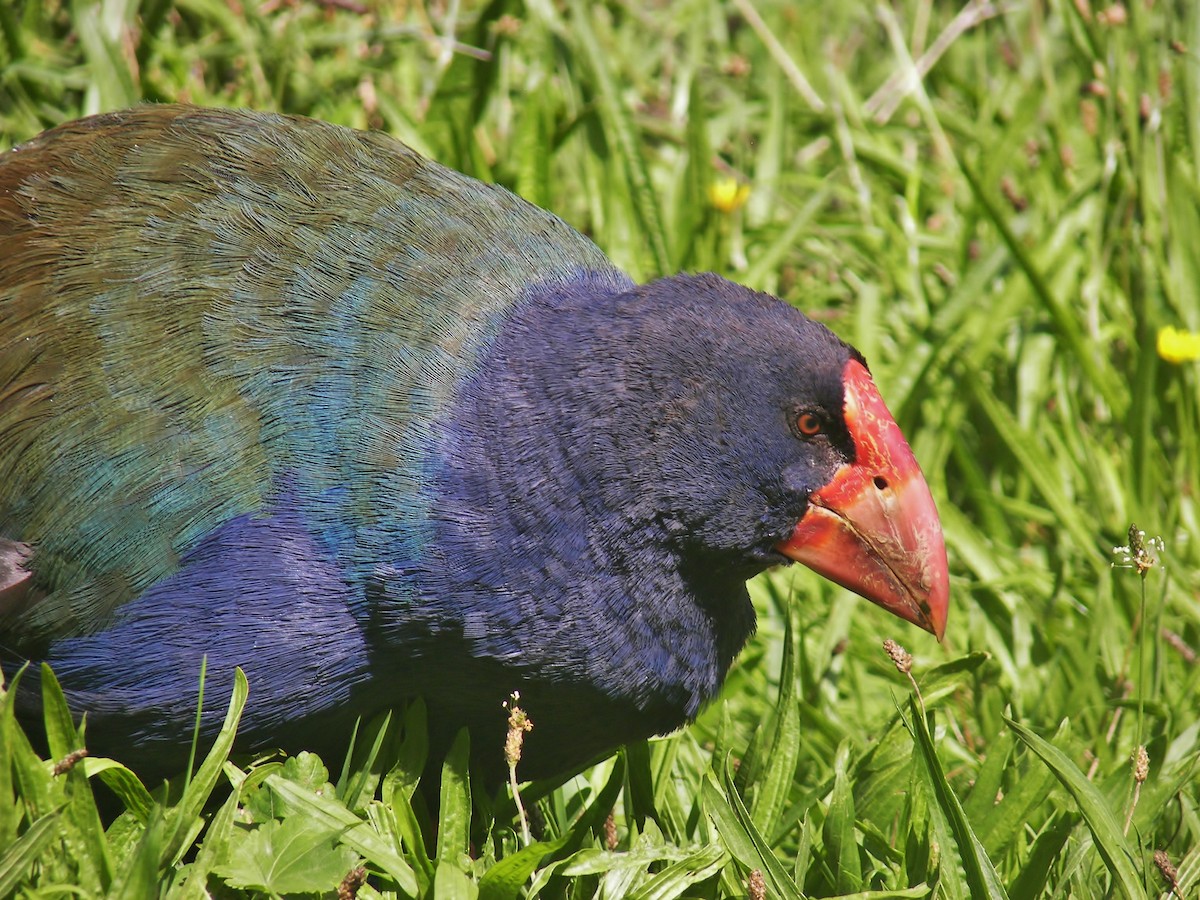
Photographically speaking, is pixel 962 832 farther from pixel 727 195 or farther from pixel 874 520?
pixel 727 195

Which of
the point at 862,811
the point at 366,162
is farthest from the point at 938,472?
the point at 366,162

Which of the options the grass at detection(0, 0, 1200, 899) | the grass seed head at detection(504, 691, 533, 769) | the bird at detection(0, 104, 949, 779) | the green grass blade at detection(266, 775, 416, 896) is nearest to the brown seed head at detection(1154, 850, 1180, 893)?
the grass at detection(0, 0, 1200, 899)

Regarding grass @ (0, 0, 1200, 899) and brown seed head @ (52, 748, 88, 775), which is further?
grass @ (0, 0, 1200, 899)

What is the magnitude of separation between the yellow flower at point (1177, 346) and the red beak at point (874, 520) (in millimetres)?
1439

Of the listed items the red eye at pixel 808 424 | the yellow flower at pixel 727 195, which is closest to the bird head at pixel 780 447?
the red eye at pixel 808 424

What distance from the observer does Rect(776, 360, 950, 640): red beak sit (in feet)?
7.67

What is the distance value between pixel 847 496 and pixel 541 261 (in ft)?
2.17

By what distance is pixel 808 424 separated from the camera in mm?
2316

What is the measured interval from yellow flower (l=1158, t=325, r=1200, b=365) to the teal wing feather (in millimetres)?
1655

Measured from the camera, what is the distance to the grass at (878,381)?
7.37 ft

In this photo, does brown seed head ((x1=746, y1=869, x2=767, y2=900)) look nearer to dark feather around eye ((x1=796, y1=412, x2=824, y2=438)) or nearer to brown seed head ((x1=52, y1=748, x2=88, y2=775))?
dark feather around eye ((x1=796, y1=412, x2=824, y2=438))

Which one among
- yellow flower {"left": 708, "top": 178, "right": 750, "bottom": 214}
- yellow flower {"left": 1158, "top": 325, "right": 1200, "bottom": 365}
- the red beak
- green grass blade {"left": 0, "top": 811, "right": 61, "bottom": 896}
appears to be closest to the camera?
green grass blade {"left": 0, "top": 811, "right": 61, "bottom": 896}

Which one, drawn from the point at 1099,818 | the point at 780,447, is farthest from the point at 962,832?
the point at 780,447

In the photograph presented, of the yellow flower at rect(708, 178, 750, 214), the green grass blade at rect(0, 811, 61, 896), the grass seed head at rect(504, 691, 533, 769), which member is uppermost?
the yellow flower at rect(708, 178, 750, 214)
